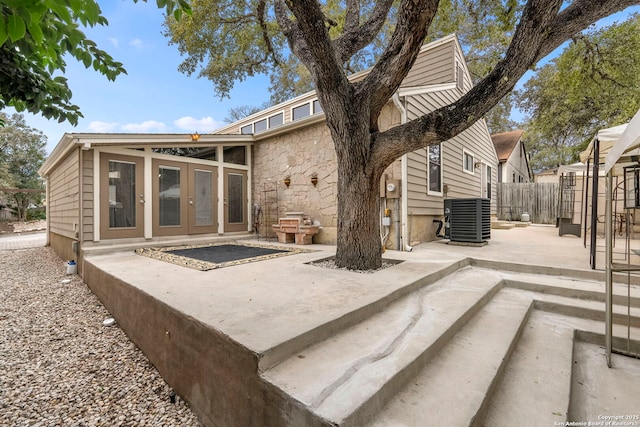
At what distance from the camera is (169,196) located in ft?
21.7

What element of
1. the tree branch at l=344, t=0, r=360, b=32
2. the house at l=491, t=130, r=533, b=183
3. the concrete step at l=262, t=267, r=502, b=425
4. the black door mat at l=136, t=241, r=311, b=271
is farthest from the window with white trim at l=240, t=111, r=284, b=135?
the house at l=491, t=130, r=533, b=183

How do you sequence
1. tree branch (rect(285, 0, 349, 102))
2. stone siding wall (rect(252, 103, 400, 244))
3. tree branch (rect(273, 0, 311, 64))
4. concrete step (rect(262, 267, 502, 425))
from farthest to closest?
stone siding wall (rect(252, 103, 400, 244)) < tree branch (rect(273, 0, 311, 64)) < tree branch (rect(285, 0, 349, 102)) < concrete step (rect(262, 267, 502, 425))

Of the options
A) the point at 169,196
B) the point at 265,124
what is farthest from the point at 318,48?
the point at 265,124

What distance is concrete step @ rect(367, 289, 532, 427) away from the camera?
4.67ft

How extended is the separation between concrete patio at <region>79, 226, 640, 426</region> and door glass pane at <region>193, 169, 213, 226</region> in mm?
3459

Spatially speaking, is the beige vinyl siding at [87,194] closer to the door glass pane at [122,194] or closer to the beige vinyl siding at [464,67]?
the door glass pane at [122,194]

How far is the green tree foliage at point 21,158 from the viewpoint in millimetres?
18484

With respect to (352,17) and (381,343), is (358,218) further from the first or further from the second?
(352,17)

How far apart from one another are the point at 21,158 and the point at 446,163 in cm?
2739

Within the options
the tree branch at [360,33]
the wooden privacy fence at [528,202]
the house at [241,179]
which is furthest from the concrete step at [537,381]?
the wooden privacy fence at [528,202]

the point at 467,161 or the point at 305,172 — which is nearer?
the point at 305,172

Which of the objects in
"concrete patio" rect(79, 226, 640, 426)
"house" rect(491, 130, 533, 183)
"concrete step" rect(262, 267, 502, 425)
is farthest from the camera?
"house" rect(491, 130, 533, 183)

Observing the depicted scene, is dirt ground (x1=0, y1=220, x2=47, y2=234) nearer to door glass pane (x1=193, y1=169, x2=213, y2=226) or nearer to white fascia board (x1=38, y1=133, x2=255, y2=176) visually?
white fascia board (x1=38, y1=133, x2=255, y2=176)

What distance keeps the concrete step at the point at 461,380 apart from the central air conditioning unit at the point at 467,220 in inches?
142
